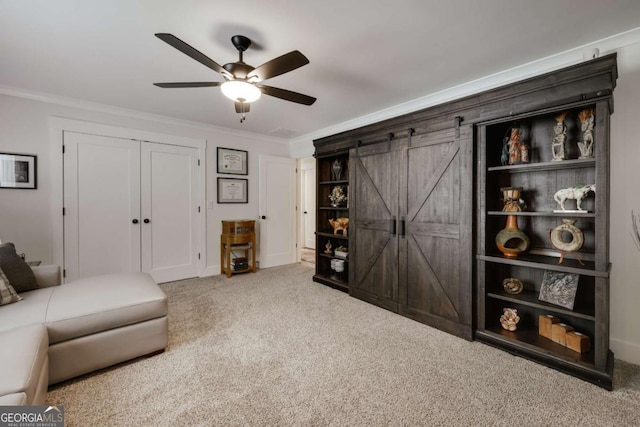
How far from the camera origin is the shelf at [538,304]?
1968mm

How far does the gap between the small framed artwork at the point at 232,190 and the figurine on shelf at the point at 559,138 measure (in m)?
4.23

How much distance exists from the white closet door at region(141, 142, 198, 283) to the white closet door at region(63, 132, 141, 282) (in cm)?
13

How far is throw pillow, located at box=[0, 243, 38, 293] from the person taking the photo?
2086 millimetres

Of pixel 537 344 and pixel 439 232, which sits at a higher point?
pixel 439 232

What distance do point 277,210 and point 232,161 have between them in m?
1.22

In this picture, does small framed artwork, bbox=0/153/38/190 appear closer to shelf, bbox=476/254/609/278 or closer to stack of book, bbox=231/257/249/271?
stack of book, bbox=231/257/249/271

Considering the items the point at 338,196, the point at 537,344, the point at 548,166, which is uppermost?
the point at 548,166

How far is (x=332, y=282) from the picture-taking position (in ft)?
12.8

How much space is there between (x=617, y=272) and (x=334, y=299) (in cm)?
257

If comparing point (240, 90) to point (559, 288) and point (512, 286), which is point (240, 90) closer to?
point (512, 286)

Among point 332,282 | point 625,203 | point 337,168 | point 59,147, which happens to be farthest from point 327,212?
point 59,147

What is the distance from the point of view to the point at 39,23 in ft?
6.40

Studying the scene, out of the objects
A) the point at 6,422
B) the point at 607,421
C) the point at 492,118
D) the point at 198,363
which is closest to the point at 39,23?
the point at 6,422

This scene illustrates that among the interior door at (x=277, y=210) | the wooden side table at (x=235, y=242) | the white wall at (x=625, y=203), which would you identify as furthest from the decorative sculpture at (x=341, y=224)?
the white wall at (x=625, y=203)
